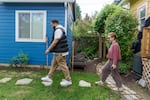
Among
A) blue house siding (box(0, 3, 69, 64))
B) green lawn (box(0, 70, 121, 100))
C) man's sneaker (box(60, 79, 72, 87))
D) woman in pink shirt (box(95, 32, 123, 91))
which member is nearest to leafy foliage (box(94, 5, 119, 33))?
blue house siding (box(0, 3, 69, 64))

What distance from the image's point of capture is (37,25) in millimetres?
9641

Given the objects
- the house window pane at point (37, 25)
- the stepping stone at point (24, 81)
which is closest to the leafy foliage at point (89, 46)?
the house window pane at point (37, 25)

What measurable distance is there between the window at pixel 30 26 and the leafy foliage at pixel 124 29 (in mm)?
2903

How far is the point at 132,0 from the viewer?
13.4m

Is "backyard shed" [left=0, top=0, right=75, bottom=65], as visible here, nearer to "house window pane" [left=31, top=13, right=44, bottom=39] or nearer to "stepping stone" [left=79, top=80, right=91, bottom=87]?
"house window pane" [left=31, top=13, right=44, bottom=39]

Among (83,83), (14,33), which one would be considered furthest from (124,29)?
(14,33)

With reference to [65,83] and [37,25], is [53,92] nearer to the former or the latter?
[65,83]

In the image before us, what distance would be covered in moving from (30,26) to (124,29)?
3.97 metres

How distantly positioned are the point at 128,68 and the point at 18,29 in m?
4.89

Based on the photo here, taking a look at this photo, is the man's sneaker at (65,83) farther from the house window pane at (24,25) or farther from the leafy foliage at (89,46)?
the leafy foliage at (89,46)

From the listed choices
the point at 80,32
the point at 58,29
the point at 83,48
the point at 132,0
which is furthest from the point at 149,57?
the point at 80,32

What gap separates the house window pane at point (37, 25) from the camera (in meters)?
9.60

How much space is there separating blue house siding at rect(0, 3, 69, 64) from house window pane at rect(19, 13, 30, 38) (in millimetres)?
296

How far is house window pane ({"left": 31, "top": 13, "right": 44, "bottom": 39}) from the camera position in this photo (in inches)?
378
